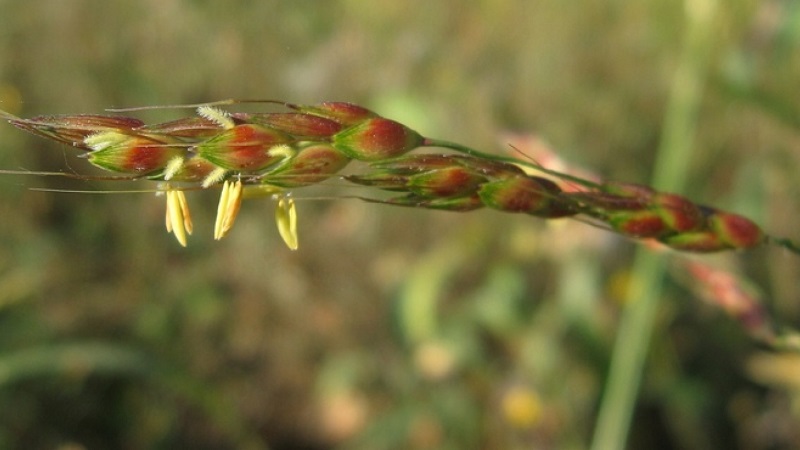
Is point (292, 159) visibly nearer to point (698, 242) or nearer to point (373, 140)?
point (373, 140)

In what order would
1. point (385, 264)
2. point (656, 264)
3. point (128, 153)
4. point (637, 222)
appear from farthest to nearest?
point (385, 264) < point (656, 264) < point (637, 222) < point (128, 153)

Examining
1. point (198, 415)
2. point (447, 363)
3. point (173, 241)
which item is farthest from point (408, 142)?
point (173, 241)

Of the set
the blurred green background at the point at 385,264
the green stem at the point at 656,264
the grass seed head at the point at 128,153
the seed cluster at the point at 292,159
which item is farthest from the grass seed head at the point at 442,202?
the blurred green background at the point at 385,264

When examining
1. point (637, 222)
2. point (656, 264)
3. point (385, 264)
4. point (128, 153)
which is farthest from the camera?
point (385, 264)

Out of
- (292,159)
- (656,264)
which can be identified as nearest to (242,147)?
(292,159)

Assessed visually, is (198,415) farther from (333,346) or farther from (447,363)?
(447,363)
